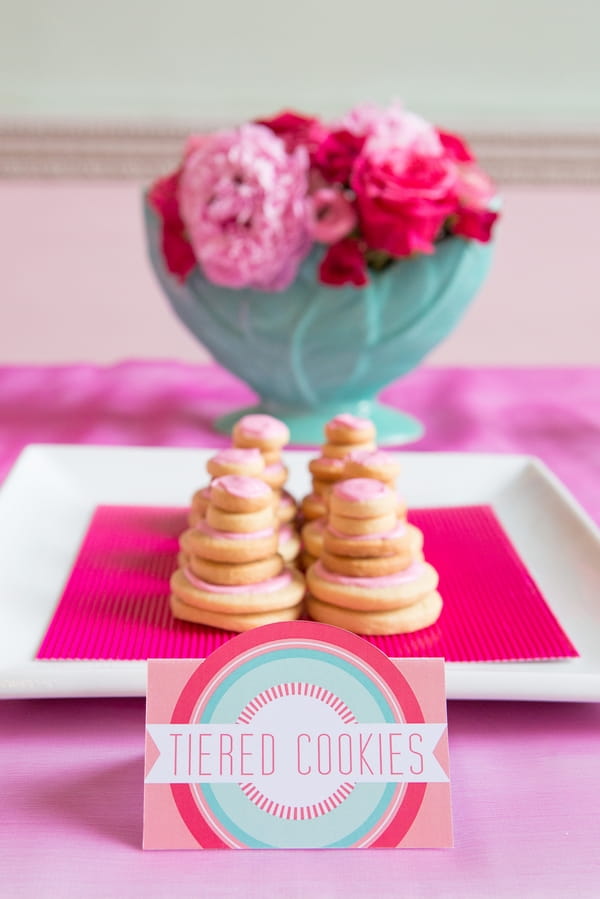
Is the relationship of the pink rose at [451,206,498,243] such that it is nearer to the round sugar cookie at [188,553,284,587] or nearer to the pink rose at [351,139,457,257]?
the pink rose at [351,139,457,257]

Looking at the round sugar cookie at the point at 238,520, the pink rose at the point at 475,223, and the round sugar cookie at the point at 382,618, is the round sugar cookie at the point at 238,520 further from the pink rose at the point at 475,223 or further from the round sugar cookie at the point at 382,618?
the pink rose at the point at 475,223

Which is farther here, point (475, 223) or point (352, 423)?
point (475, 223)

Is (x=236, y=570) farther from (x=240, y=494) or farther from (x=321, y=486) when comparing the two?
(x=321, y=486)

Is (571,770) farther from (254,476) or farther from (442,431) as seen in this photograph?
(442,431)

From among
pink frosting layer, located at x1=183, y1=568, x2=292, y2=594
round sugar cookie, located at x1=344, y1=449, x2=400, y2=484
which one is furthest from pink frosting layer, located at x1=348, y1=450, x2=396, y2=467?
pink frosting layer, located at x1=183, y1=568, x2=292, y2=594

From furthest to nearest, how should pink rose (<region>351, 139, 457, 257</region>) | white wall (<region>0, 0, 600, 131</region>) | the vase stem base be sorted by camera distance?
white wall (<region>0, 0, 600, 131</region>) < the vase stem base < pink rose (<region>351, 139, 457, 257</region>)

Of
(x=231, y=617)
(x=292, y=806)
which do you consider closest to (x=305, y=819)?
(x=292, y=806)
